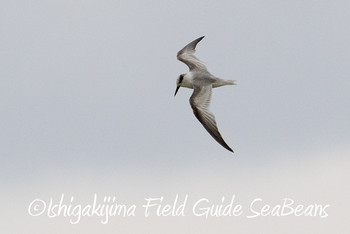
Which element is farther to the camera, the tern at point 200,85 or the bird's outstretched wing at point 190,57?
the bird's outstretched wing at point 190,57

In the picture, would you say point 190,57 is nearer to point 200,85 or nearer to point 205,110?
point 200,85

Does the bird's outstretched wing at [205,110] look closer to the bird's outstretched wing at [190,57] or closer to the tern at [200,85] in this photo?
the tern at [200,85]

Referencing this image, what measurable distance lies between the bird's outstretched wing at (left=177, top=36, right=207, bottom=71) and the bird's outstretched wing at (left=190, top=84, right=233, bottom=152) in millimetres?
4428

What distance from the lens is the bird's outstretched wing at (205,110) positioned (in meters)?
40.1

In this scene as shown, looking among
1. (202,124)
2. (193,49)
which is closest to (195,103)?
(202,124)

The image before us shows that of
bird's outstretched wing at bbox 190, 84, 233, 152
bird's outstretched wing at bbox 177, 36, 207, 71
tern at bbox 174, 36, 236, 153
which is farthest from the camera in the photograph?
bird's outstretched wing at bbox 177, 36, 207, 71

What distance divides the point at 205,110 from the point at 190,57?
9593 mm

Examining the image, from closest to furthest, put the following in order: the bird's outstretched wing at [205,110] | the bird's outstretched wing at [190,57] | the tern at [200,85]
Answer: the bird's outstretched wing at [205,110] < the tern at [200,85] < the bird's outstretched wing at [190,57]

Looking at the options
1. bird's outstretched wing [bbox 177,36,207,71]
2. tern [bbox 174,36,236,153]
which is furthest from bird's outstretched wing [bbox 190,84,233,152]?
bird's outstretched wing [bbox 177,36,207,71]

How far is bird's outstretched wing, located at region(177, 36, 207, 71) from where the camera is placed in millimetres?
49375

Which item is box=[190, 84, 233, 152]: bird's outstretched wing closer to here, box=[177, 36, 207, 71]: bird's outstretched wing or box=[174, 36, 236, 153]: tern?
box=[174, 36, 236, 153]: tern

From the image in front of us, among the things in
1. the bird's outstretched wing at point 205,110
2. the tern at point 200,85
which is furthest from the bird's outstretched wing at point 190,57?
the bird's outstretched wing at point 205,110

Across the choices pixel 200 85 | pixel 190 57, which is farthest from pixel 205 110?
pixel 190 57

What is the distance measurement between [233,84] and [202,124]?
455 centimetres
